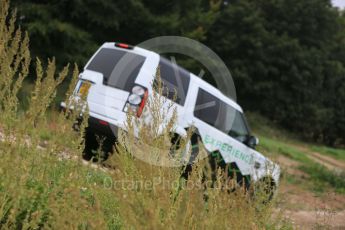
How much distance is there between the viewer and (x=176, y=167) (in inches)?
112

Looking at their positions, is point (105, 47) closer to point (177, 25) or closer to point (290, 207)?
point (290, 207)

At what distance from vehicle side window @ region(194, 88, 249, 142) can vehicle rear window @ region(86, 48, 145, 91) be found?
120 centimetres

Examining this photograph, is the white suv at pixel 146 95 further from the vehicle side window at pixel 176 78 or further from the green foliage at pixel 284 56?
the green foliage at pixel 284 56

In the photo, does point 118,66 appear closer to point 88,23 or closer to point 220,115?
point 220,115

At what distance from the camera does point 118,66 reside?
7.10 m

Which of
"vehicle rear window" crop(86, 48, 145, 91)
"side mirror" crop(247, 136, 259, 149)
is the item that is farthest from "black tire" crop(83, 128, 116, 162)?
"side mirror" crop(247, 136, 259, 149)

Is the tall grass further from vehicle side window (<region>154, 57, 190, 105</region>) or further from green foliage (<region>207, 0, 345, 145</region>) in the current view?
green foliage (<region>207, 0, 345, 145</region>)

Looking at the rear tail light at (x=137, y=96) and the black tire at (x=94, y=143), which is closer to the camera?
the rear tail light at (x=137, y=96)

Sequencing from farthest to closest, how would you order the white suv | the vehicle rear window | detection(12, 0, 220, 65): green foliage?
1. detection(12, 0, 220, 65): green foliage
2. the vehicle rear window
3. the white suv

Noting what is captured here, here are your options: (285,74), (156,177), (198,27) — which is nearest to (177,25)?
(198,27)

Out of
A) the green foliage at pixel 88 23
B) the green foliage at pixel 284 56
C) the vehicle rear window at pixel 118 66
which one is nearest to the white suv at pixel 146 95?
the vehicle rear window at pixel 118 66

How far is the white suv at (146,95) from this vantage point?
6.69 metres

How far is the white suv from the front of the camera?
6688mm

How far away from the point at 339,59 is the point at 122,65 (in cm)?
3097
